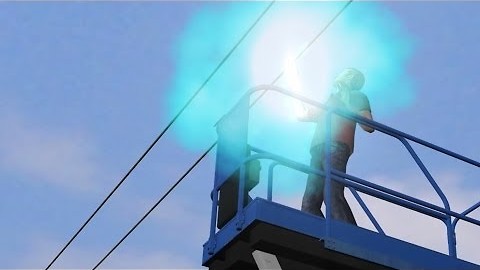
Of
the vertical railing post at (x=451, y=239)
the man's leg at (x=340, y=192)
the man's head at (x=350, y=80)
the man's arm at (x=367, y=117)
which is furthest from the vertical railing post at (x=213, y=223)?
the vertical railing post at (x=451, y=239)

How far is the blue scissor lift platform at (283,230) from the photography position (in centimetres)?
722

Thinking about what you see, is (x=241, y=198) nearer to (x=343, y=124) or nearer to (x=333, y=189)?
(x=333, y=189)

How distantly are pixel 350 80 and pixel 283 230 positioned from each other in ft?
Answer: 6.99

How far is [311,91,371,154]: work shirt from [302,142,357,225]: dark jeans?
0.06 metres

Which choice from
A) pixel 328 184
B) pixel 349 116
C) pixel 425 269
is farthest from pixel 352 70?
pixel 425 269

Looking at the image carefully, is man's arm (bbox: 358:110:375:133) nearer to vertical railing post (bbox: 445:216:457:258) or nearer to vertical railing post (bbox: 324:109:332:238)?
vertical railing post (bbox: 324:109:332:238)

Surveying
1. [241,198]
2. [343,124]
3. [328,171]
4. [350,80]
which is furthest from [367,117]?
[241,198]

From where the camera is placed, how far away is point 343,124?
834cm

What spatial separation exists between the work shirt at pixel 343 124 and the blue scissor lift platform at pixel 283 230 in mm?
272

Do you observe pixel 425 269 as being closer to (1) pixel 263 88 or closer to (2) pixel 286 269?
(2) pixel 286 269

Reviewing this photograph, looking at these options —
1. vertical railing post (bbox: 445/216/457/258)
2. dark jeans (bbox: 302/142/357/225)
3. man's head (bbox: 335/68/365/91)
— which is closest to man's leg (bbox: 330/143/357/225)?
dark jeans (bbox: 302/142/357/225)

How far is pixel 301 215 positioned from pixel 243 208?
50cm

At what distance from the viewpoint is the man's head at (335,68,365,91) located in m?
8.60

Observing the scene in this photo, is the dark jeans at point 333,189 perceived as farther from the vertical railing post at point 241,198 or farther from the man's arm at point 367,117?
the vertical railing post at point 241,198
